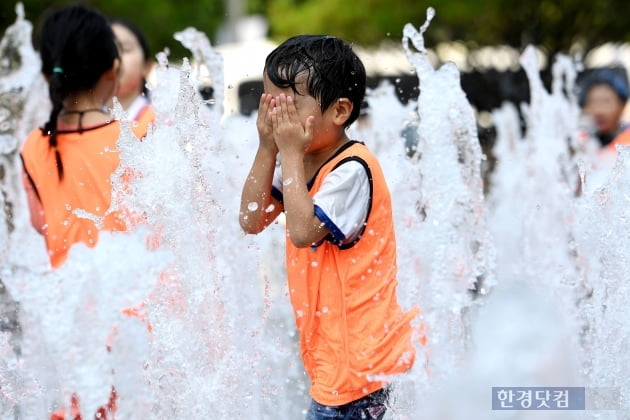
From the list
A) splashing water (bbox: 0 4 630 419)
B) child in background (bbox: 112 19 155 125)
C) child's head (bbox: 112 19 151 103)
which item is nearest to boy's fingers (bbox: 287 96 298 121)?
splashing water (bbox: 0 4 630 419)

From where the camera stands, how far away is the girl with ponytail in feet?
9.42

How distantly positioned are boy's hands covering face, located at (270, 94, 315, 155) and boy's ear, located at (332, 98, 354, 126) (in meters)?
0.07

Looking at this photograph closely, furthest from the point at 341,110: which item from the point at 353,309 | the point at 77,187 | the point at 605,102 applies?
the point at 605,102

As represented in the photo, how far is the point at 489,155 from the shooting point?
7.96 meters

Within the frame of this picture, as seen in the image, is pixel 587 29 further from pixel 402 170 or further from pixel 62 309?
pixel 62 309

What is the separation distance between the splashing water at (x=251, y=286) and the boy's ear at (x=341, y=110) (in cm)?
64

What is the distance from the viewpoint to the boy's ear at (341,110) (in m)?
2.37

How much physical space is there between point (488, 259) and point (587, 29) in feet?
30.3

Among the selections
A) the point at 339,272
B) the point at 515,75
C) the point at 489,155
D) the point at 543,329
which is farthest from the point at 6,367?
the point at 515,75

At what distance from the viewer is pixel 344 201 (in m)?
2.28

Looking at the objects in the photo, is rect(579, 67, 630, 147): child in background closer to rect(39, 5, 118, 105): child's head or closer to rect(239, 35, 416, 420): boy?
rect(39, 5, 118, 105): child's head

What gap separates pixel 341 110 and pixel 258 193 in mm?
283

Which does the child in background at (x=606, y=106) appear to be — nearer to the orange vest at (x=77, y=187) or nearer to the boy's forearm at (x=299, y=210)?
the orange vest at (x=77, y=187)

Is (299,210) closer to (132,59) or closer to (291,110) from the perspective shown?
(291,110)
